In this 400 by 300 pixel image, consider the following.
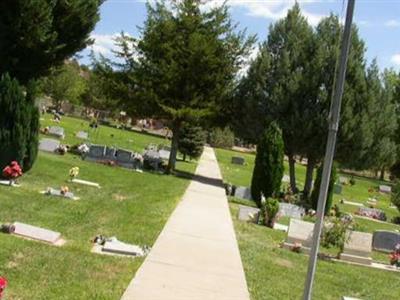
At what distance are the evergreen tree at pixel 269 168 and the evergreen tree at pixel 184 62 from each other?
18.5ft

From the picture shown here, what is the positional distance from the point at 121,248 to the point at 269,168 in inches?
510

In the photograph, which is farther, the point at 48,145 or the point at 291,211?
the point at 48,145

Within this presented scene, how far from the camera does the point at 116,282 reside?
7.99 metres

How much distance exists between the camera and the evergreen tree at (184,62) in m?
28.2

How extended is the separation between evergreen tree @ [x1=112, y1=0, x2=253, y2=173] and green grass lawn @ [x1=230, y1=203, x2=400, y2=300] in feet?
47.7

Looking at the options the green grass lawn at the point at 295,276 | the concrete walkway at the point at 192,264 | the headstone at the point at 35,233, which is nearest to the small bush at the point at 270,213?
the concrete walkway at the point at 192,264

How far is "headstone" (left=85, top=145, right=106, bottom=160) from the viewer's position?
27.0 m

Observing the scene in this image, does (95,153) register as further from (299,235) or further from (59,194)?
(299,235)

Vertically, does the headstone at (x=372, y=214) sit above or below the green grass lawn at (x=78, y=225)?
below

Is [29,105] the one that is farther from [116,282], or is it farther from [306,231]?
[116,282]

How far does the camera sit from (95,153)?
27.1 meters

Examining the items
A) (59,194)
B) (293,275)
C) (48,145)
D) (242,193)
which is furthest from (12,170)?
(48,145)

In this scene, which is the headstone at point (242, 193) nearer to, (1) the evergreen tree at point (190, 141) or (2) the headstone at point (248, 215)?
(2) the headstone at point (248, 215)

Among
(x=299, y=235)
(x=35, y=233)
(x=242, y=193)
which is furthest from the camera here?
(x=242, y=193)
